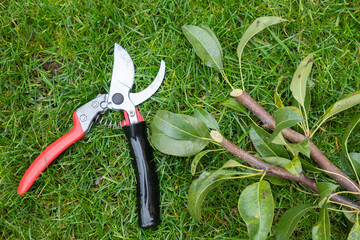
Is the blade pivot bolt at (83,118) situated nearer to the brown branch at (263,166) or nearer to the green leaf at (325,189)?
the brown branch at (263,166)

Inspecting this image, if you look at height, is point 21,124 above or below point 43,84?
below

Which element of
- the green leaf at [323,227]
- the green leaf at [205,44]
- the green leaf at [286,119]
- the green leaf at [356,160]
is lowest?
the green leaf at [323,227]

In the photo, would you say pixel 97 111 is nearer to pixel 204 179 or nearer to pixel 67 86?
pixel 67 86

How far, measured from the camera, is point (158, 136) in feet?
7.02

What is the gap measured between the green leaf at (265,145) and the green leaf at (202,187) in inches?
11.8

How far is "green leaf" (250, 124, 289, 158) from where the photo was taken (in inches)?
82.7

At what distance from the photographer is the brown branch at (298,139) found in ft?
6.88

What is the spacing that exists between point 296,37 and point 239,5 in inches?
19.7

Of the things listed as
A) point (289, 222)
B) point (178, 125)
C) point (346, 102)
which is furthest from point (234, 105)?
point (289, 222)

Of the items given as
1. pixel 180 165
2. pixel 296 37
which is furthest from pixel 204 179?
pixel 296 37

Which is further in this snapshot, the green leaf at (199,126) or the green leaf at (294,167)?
the green leaf at (199,126)

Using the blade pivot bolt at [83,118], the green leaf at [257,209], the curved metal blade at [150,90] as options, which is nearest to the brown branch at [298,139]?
the green leaf at [257,209]

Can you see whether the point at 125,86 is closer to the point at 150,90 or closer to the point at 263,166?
the point at 150,90

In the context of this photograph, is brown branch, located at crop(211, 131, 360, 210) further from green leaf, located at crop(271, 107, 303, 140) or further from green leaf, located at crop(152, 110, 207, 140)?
green leaf, located at crop(271, 107, 303, 140)
